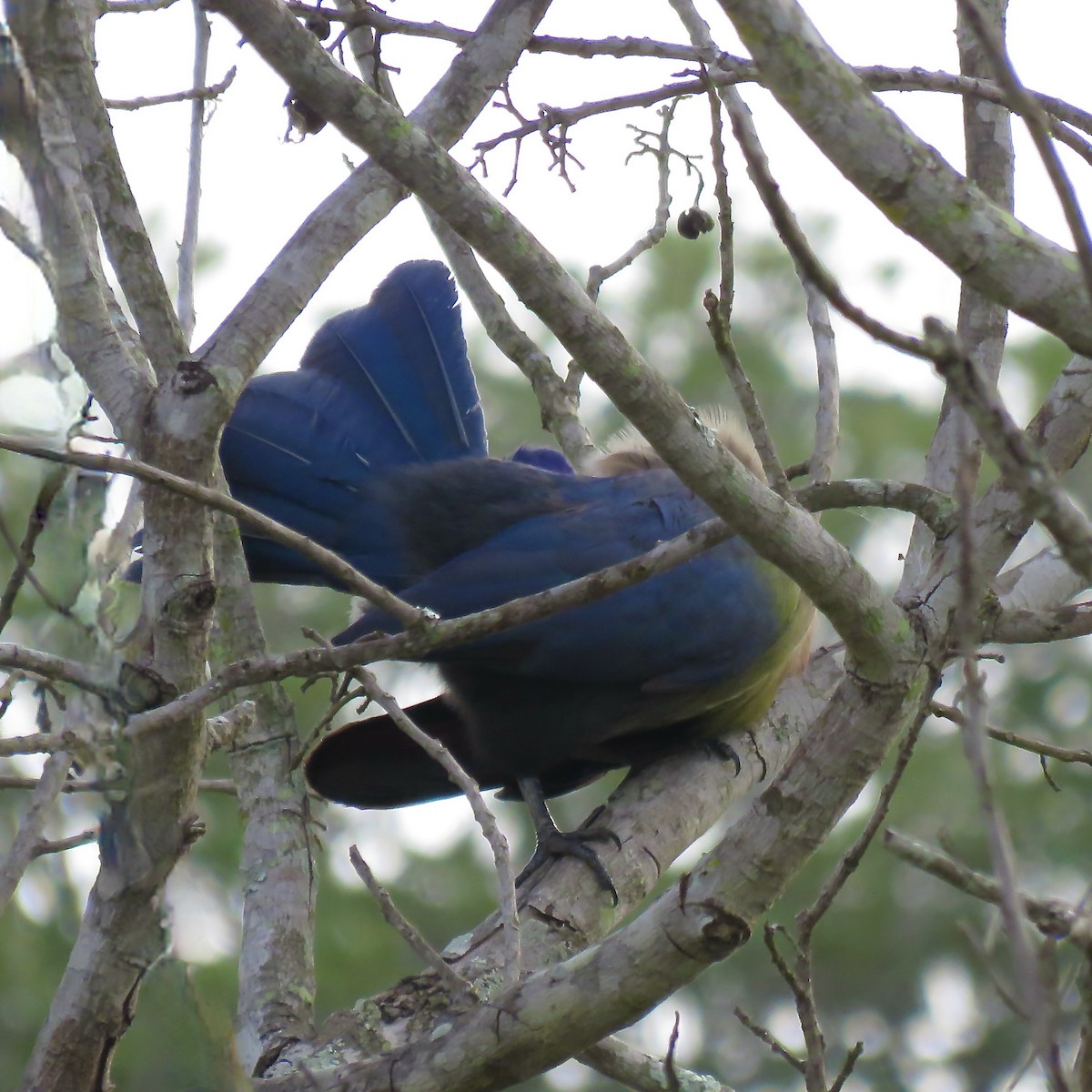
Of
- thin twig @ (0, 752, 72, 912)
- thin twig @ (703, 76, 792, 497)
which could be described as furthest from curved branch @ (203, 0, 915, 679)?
thin twig @ (0, 752, 72, 912)

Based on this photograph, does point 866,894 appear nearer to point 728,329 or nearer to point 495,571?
point 495,571

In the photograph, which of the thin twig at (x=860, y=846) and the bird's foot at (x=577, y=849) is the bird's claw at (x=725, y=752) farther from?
the thin twig at (x=860, y=846)

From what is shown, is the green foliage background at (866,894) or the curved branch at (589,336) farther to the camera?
the green foliage background at (866,894)

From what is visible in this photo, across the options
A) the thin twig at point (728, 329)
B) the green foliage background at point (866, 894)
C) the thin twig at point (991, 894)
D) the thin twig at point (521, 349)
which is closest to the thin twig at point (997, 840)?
the thin twig at point (991, 894)

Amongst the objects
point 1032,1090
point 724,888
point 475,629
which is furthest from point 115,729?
point 1032,1090

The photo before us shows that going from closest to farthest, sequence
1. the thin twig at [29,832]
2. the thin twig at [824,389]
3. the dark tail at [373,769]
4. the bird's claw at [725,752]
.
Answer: the thin twig at [29,832], the thin twig at [824,389], the bird's claw at [725,752], the dark tail at [373,769]

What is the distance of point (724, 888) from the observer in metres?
2.03

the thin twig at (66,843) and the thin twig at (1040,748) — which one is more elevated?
the thin twig at (1040,748)

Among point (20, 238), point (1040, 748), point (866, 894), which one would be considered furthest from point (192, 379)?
point (866, 894)

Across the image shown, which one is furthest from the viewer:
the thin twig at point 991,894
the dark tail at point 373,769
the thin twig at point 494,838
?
the dark tail at point 373,769

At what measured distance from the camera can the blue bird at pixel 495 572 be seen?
3.57 meters

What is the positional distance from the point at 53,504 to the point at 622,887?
5.38ft

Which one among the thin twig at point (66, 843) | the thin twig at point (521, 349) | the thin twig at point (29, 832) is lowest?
the thin twig at point (29, 832)

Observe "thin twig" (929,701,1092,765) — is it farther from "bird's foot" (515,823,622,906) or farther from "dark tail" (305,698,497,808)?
"dark tail" (305,698,497,808)
